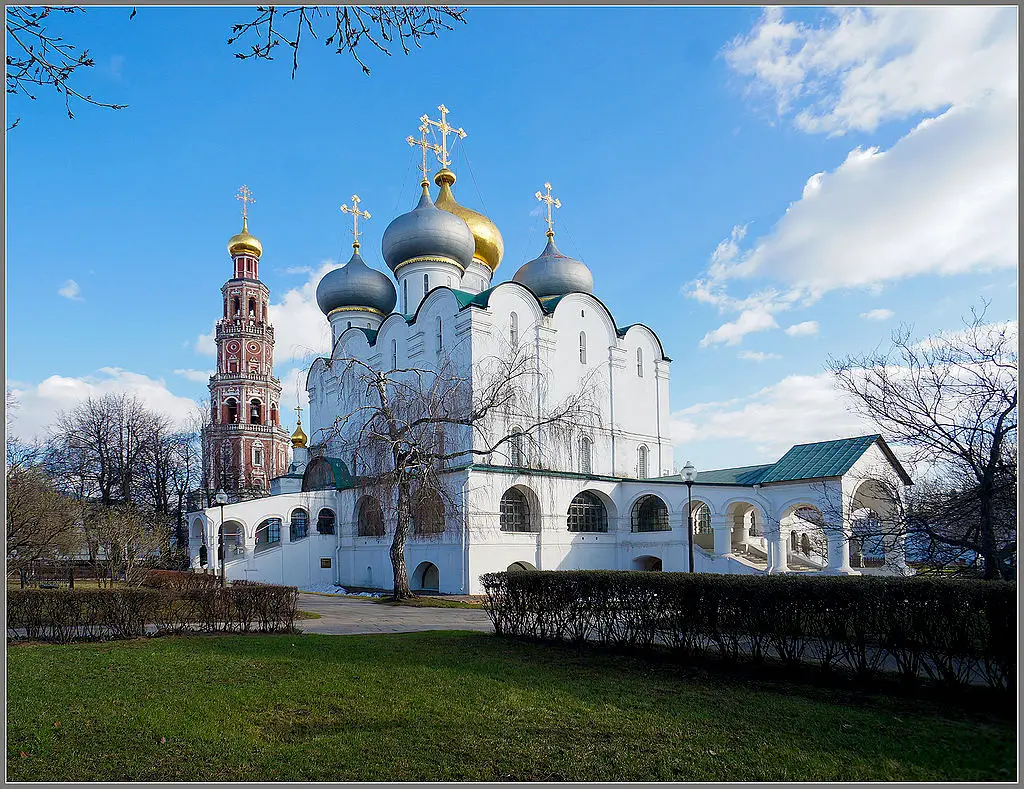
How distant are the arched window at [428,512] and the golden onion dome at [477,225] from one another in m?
17.1

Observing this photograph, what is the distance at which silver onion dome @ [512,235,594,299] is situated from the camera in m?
33.8

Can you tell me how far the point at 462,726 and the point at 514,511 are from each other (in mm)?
20020

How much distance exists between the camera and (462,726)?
584 cm

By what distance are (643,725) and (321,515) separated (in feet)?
86.9

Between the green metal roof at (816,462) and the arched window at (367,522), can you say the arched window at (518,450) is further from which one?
the green metal roof at (816,462)

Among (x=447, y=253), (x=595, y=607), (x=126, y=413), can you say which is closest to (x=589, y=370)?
→ (x=447, y=253)

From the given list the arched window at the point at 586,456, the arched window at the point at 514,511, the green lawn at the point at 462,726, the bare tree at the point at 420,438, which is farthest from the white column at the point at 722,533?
the green lawn at the point at 462,726

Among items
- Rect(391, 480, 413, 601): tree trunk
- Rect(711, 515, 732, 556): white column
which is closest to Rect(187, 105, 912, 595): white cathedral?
Rect(711, 515, 732, 556): white column

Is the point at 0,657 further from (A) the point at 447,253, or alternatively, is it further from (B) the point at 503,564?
(A) the point at 447,253

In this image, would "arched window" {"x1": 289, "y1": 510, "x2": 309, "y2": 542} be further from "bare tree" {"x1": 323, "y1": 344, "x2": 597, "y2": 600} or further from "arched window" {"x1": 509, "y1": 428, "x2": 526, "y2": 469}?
"arched window" {"x1": 509, "y1": 428, "x2": 526, "y2": 469}

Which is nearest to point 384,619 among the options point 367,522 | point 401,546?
point 401,546

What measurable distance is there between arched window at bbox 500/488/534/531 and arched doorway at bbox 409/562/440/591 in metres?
3.00

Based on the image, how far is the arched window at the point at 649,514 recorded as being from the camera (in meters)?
27.4

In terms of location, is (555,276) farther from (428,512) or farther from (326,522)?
(428,512)
